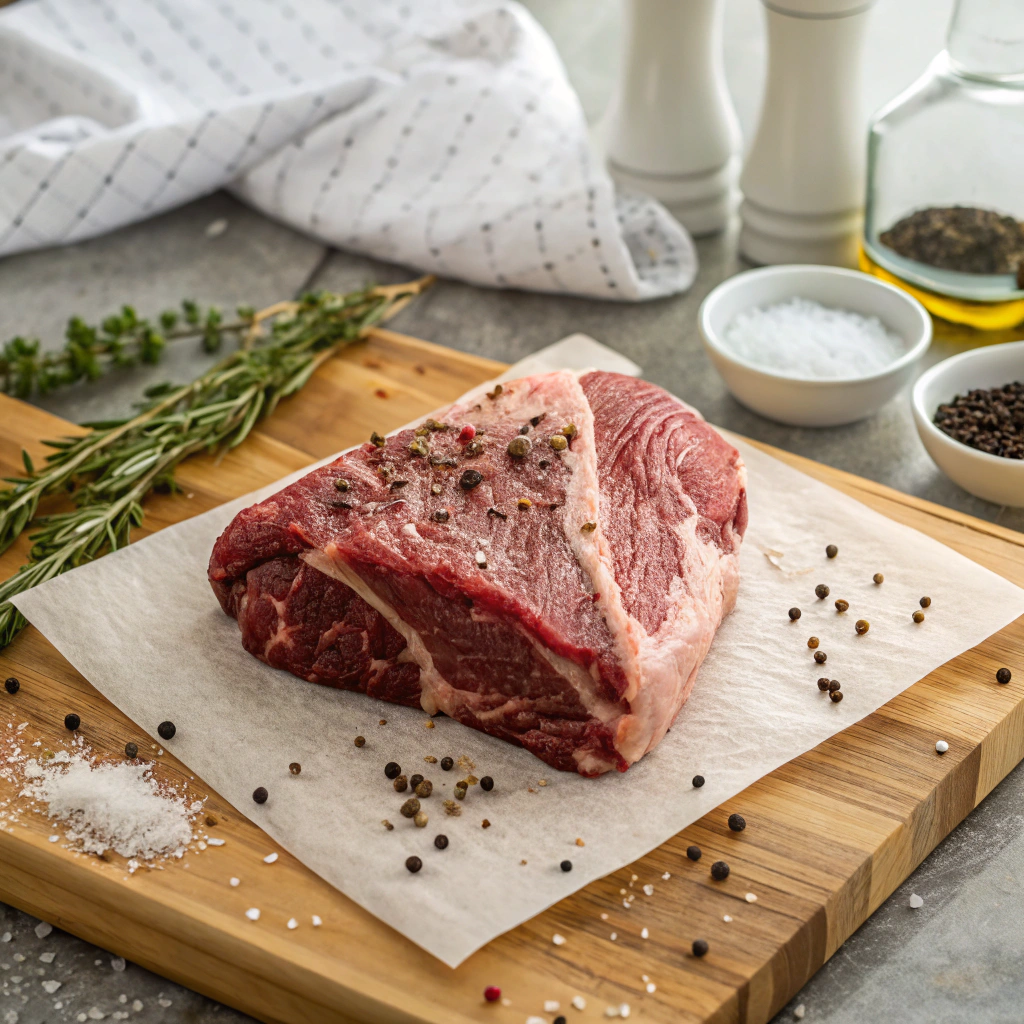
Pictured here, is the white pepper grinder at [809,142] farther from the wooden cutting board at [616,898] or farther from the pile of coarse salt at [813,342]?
the wooden cutting board at [616,898]

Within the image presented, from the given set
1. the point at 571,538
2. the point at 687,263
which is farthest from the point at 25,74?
the point at 571,538

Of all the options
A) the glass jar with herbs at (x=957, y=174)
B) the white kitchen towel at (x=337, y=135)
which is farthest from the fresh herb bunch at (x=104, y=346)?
the glass jar with herbs at (x=957, y=174)

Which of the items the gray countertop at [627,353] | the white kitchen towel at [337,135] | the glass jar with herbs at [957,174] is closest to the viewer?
the gray countertop at [627,353]

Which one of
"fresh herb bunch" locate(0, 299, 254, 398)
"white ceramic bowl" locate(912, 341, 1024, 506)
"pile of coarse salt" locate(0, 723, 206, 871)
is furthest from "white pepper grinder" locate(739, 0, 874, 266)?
"pile of coarse salt" locate(0, 723, 206, 871)

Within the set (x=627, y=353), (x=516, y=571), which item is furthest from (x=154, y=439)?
(x=627, y=353)

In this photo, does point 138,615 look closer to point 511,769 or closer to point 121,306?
point 511,769
